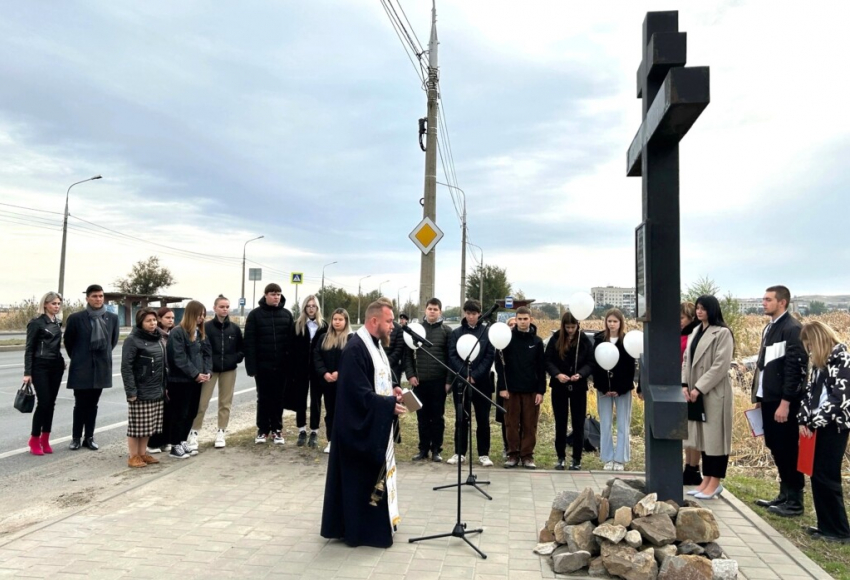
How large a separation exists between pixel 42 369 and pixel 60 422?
2363 mm

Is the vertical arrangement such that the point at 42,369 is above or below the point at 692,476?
above

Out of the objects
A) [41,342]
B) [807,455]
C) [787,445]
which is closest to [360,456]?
[807,455]

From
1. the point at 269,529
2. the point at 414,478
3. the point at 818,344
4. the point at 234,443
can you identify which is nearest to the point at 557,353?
the point at 414,478

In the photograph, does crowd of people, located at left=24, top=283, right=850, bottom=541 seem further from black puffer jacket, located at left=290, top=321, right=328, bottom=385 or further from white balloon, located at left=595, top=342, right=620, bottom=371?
white balloon, located at left=595, top=342, right=620, bottom=371

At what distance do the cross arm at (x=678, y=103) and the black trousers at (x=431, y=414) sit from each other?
13.6 feet

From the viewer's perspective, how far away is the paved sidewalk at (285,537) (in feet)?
13.6

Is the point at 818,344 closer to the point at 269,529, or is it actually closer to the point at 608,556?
the point at 608,556

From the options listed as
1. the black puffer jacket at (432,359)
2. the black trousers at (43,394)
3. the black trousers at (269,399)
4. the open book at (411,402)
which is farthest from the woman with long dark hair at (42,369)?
the open book at (411,402)

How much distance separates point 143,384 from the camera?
7.10m

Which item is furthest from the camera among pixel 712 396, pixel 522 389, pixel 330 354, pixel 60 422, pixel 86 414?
pixel 60 422

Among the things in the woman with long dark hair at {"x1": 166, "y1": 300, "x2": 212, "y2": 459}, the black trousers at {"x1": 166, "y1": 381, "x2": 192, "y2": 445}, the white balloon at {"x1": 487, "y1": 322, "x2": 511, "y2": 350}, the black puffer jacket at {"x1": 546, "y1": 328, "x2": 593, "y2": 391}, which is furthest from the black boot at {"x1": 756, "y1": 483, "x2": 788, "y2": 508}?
the black trousers at {"x1": 166, "y1": 381, "x2": 192, "y2": 445}

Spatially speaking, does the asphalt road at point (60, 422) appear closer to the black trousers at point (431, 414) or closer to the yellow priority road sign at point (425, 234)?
the black trousers at point (431, 414)

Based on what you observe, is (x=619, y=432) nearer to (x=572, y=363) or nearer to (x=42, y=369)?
(x=572, y=363)

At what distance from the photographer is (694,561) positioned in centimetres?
389
